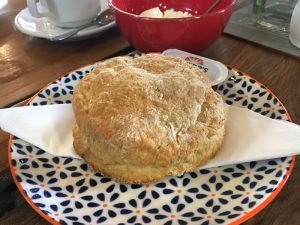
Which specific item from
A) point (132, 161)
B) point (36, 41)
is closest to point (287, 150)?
point (132, 161)

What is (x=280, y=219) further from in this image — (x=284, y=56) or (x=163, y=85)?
(x=284, y=56)

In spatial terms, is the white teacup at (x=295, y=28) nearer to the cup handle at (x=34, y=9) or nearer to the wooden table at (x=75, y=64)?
the wooden table at (x=75, y=64)

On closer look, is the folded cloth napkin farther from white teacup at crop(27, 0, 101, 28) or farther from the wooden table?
white teacup at crop(27, 0, 101, 28)

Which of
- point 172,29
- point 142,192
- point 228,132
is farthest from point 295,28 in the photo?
point 142,192

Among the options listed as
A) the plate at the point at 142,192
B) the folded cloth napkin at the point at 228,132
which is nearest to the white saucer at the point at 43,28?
the folded cloth napkin at the point at 228,132

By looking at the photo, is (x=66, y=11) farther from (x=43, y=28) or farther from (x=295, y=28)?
(x=295, y=28)
